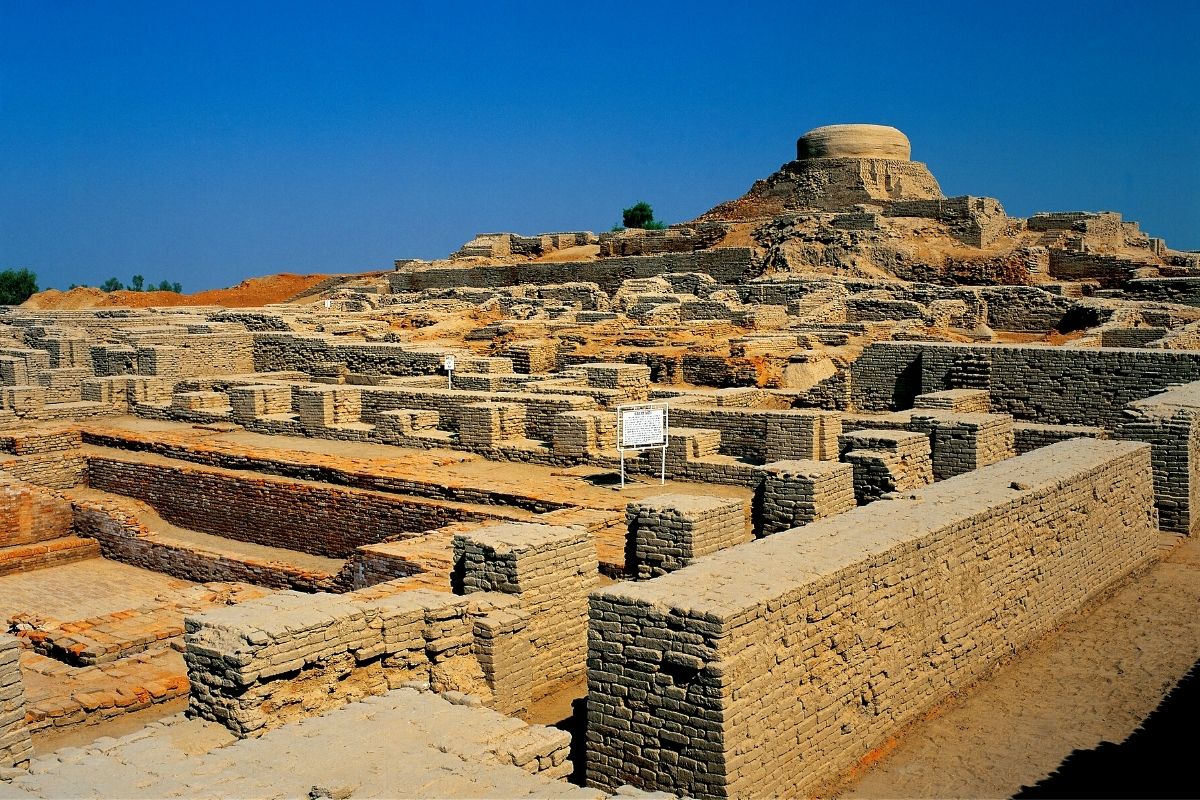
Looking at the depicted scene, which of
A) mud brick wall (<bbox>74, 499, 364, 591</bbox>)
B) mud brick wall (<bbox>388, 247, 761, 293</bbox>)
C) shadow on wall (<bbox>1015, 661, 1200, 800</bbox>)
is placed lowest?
shadow on wall (<bbox>1015, 661, 1200, 800</bbox>)

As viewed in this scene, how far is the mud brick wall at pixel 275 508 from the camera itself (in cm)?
1200

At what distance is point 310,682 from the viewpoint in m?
5.94

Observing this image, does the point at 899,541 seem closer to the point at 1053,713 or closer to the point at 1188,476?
the point at 1053,713

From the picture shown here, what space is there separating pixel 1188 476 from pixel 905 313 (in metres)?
9.47

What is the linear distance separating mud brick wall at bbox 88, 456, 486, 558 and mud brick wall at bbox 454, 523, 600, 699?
351 centimetres

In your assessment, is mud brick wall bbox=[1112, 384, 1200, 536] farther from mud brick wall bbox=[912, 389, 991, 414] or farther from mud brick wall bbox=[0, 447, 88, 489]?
mud brick wall bbox=[0, 447, 88, 489]

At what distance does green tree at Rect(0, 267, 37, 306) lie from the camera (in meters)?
60.0

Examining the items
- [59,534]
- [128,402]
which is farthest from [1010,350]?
[128,402]

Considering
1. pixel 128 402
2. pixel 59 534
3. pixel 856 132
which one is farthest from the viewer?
pixel 856 132

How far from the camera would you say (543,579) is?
7523 millimetres

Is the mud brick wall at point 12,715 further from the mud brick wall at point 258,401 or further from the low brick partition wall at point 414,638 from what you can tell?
the mud brick wall at point 258,401

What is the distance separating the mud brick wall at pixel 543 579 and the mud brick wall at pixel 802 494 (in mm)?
2070

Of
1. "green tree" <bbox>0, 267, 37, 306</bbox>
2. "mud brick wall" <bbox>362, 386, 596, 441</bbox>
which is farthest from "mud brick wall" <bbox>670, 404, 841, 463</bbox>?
"green tree" <bbox>0, 267, 37, 306</bbox>

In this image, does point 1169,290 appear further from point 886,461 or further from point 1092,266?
point 886,461
